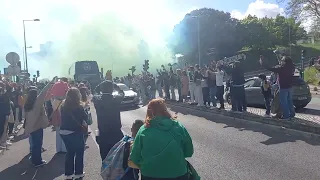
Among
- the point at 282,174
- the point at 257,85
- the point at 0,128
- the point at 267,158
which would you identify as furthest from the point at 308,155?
the point at 257,85

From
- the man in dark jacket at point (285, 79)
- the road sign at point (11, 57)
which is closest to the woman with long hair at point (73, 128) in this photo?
the man in dark jacket at point (285, 79)

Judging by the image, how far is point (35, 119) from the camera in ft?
26.3

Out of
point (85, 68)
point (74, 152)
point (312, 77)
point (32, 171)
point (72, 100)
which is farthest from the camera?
point (85, 68)

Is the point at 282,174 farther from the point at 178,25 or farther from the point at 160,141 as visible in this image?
the point at 178,25

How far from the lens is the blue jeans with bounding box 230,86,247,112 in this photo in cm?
1259

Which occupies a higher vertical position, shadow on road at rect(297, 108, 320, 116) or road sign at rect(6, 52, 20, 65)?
road sign at rect(6, 52, 20, 65)

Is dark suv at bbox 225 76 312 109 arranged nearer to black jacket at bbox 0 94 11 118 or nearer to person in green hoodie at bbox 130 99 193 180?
black jacket at bbox 0 94 11 118

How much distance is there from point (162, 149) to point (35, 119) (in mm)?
5224

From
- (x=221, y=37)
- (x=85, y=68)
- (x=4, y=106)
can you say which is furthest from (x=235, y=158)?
(x=221, y=37)

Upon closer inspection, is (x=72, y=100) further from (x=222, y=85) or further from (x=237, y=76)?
(x=222, y=85)

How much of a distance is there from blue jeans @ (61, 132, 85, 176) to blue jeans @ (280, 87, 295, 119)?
20.2ft

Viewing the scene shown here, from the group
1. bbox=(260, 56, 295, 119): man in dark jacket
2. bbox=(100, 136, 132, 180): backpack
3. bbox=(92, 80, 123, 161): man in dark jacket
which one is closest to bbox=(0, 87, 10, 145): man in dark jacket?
bbox=(92, 80, 123, 161): man in dark jacket

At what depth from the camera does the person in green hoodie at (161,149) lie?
356cm

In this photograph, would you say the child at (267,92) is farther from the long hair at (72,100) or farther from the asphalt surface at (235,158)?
the long hair at (72,100)
